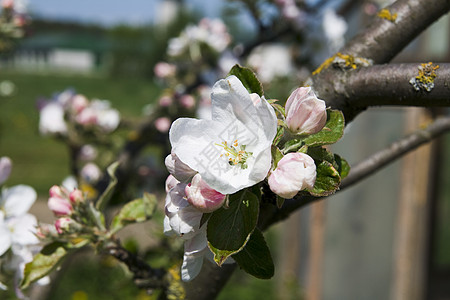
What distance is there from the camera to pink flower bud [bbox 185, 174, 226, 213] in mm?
595

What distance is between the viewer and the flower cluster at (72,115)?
1.98m

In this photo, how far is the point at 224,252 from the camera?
0.62m

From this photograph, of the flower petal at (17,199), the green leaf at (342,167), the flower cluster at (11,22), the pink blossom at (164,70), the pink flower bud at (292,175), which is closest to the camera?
the pink flower bud at (292,175)

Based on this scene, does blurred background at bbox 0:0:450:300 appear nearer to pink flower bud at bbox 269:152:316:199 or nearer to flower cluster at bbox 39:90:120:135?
flower cluster at bbox 39:90:120:135

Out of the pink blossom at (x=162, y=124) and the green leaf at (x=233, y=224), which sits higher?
the green leaf at (x=233, y=224)

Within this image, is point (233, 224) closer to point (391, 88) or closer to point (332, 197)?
point (391, 88)

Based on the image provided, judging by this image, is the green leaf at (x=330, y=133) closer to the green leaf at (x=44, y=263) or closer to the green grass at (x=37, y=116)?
the green leaf at (x=44, y=263)

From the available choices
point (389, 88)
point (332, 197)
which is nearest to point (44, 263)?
point (389, 88)

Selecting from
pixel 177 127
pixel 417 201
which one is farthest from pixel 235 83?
pixel 417 201

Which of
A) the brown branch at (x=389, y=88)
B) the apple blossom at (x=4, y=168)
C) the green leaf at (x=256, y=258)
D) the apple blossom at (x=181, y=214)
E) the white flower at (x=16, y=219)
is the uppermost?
the brown branch at (x=389, y=88)

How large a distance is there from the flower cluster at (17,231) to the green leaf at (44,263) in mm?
32

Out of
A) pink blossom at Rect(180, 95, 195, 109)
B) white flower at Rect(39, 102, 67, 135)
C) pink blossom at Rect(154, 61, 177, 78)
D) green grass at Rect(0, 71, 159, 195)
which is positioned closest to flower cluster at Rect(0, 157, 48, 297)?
white flower at Rect(39, 102, 67, 135)

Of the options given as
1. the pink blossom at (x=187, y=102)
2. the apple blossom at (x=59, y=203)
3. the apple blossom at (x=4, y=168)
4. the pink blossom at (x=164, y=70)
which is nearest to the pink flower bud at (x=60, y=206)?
the apple blossom at (x=59, y=203)

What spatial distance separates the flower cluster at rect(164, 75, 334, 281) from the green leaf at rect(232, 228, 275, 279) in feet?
0.22
